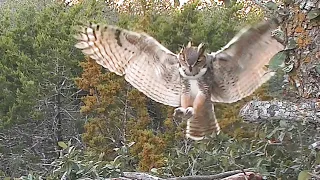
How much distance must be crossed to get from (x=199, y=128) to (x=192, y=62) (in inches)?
10.1

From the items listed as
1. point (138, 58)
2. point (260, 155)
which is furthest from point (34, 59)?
point (260, 155)

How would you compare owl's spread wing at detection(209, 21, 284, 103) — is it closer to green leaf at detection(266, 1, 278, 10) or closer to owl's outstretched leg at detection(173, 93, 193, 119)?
owl's outstretched leg at detection(173, 93, 193, 119)

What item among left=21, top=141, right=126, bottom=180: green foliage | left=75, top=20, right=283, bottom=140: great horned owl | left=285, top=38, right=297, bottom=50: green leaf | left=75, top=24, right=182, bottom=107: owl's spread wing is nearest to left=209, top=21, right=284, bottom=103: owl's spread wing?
left=75, top=20, right=283, bottom=140: great horned owl

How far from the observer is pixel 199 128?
68.0 inches

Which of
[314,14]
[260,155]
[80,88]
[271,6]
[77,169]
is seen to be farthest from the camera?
[80,88]

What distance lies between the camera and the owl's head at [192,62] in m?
1.57

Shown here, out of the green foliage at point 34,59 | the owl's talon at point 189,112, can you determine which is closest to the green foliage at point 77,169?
the owl's talon at point 189,112

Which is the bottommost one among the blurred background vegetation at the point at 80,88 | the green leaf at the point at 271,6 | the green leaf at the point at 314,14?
the blurred background vegetation at the point at 80,88

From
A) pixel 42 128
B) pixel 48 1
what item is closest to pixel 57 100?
pixel 42 128

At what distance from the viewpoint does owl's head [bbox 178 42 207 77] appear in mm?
1569

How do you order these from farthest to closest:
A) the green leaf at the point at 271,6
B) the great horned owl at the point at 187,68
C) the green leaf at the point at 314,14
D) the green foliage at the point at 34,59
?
the green foliage at the point at 34,59, the great horned owl at the point at 187,68, the green leaf at the point at 271,6, the green leaf at the point at 314,14

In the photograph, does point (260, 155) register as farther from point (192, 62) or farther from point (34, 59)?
point (34, 59)

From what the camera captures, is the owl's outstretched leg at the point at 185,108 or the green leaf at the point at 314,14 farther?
the owl's outstretched leg at the point at 185,108

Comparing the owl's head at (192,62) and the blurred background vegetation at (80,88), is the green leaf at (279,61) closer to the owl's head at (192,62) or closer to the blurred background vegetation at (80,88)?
the owl's head at (192,62)
